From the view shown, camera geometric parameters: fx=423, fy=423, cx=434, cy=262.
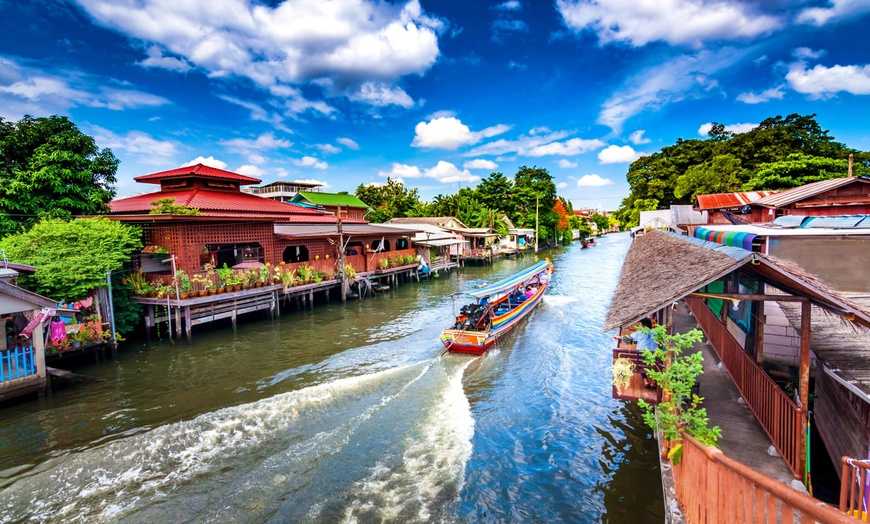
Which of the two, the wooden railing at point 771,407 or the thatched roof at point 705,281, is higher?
the thatched roof at point 705,281

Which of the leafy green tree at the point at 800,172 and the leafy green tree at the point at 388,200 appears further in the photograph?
the leafy green tree at the point at 388,200

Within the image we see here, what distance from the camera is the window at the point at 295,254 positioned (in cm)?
2681

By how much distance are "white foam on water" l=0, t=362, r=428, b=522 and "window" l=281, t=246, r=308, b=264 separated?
16.7 meters

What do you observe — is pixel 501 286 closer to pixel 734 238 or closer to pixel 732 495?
pixel 734 238

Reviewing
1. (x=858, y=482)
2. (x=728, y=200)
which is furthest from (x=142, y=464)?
(x=728, y=200)

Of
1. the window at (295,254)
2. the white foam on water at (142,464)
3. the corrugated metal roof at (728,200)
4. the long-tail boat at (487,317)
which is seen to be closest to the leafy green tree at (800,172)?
the corrugated metal roof at (728,200)

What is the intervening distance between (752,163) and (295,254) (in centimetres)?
4704

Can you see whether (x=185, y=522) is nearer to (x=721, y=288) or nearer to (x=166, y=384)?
(x=166, y=384)

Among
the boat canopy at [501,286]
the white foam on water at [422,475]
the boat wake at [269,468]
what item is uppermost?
the boat canopy at [501,286]

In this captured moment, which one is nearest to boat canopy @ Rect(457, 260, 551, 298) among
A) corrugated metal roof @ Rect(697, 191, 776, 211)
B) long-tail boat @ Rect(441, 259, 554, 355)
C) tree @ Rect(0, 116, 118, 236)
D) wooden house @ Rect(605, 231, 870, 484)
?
long-tail boat @ Rect(441, 259, 554, 355)

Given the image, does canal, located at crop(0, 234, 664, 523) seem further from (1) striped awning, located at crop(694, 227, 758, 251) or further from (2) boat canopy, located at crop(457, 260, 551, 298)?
(1) striped awning, located at crop(694, 227, 758, 251)

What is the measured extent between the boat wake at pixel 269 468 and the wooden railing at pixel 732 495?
4088mm

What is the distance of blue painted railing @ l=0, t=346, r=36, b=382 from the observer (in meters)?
11.0

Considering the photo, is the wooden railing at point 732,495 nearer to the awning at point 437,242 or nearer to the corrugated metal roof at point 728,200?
the corrugated metal roof at point 728,200
